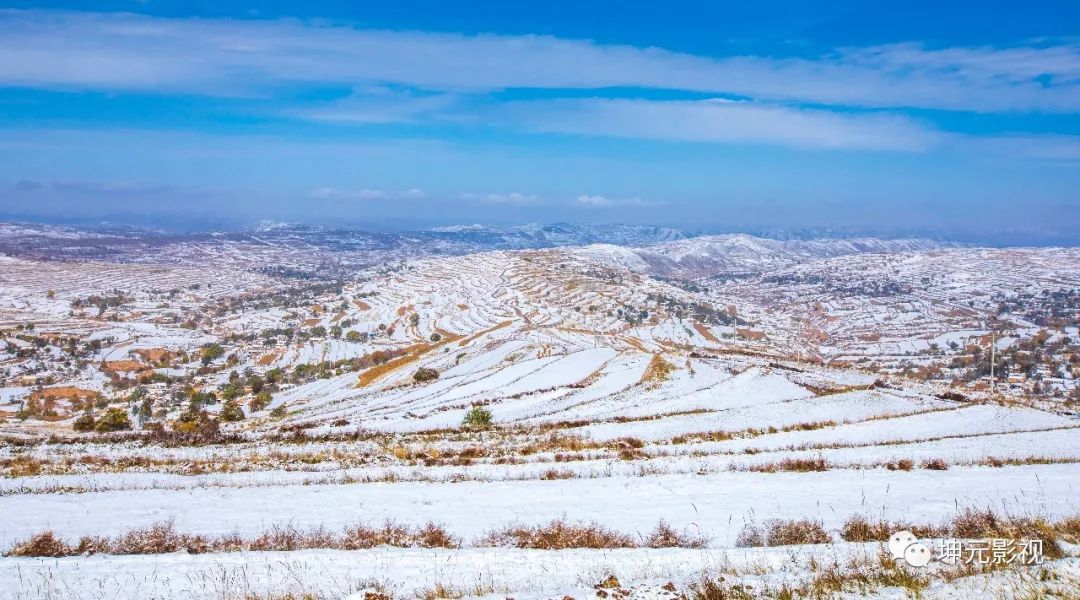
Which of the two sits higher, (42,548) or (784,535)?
(784,535)

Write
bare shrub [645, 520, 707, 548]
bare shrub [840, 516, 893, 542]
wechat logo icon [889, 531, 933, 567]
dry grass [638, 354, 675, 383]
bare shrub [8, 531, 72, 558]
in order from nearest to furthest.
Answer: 1. wechat logo icon [889, 531, 933, 567]
2. bare shrub [8, 531, 72, 558]
3. bare shrub [840, 516, 893, 542]
4. bare shrub [645, 520, 707, 548]
5. dry grass [638, 354, 675, 383]

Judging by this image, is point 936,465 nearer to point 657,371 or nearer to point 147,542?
point 147,542

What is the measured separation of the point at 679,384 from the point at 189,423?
26.7 metres

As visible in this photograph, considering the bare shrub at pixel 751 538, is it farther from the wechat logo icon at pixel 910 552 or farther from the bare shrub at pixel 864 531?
the wechat logo icon at pixel 910 552

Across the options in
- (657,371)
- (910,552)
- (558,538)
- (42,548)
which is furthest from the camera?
(657,371)

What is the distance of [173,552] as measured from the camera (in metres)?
9.34

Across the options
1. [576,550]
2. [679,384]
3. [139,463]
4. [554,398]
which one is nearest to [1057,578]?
[576,550]

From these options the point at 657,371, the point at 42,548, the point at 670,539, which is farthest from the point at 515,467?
the point at 657,371

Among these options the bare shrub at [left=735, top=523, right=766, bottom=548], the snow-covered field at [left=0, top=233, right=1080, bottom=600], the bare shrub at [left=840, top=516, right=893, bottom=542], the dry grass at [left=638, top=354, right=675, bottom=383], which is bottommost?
the dry grass at [left=638, top=354, right=675, bottom=383]

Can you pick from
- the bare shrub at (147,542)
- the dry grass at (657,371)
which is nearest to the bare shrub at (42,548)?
the bare shrub at (147,542)

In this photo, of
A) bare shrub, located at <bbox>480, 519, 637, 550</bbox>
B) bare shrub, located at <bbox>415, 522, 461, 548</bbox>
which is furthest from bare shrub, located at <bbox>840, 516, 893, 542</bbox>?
bare shrub, located at <bbox>415, 522, 461, 548</bbox>

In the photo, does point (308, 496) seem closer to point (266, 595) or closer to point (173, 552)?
point (173, 552)

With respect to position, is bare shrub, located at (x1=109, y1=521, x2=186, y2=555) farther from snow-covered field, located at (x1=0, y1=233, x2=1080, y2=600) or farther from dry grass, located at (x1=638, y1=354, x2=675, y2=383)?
dry grass, located at (x1=638, y1=354, x2=675, y2=383)

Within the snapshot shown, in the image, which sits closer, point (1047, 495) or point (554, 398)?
point (1047, 495)
